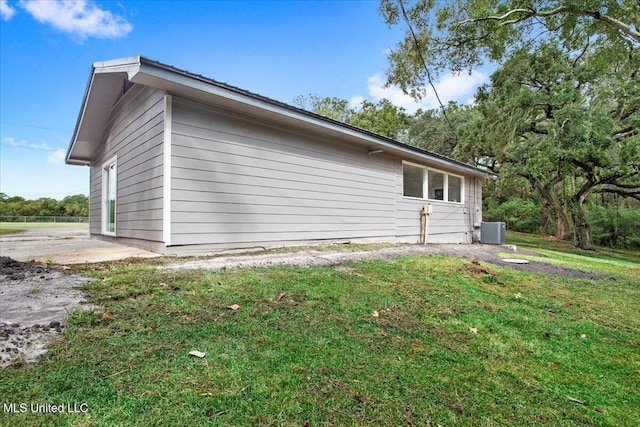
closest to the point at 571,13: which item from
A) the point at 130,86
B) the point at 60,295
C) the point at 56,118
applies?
the point at 130,86

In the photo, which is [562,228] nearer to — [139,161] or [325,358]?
[325,358]

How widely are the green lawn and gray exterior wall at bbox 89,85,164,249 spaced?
2015 mm

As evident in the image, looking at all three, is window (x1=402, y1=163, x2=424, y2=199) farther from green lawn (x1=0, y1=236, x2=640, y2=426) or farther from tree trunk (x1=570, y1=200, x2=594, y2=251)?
tree trunk (x1=570, y1=200, x2=594, y2=251)

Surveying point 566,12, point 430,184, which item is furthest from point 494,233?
point 566,12

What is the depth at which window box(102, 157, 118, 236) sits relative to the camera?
7.49 metres

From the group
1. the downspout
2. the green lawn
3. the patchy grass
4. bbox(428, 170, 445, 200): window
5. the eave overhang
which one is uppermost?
the eave overhang

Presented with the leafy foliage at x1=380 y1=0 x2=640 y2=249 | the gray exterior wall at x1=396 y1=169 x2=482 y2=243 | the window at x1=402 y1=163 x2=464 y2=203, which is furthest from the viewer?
the window at x1=402 y1=163 x2=464 y2=203

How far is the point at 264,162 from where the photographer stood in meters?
5.87

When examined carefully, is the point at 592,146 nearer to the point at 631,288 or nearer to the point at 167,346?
the point at 631,288

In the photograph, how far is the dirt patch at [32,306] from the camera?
1.67 meters

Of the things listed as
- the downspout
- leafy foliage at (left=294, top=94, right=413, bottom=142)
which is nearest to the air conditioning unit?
the downspout

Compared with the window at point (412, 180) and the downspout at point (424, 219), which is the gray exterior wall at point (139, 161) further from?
the downspout at point (424, 219)

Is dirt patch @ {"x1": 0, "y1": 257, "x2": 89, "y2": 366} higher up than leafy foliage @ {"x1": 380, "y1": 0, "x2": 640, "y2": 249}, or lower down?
lower down

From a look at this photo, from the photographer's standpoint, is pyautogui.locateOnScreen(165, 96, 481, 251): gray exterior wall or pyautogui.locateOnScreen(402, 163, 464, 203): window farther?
pyautogui.locateOnScreen(402, 163, 464, 203): window
